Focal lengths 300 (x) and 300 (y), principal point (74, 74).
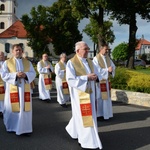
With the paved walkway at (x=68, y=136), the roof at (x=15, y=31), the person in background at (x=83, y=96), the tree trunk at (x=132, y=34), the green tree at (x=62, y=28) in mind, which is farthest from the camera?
the roof at (x=15, y=31)

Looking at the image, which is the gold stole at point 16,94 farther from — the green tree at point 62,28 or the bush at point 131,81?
the green tree at point 62,28

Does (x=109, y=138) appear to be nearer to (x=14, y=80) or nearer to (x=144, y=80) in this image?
(x=14, y=80)

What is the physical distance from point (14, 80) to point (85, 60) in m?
1.85

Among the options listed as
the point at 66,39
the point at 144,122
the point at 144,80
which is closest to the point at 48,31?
the point at 66,39

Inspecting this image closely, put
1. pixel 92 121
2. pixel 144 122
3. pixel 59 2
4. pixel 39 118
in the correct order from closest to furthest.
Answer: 1. pixel 92 121
2. pixel 144 122
3. pixel 39 118
4. pixel 59 2

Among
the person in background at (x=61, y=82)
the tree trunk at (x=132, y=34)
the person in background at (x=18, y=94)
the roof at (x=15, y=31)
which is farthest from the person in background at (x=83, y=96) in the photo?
the roof at (x=15, y=31)

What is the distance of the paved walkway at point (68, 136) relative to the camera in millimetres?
6345

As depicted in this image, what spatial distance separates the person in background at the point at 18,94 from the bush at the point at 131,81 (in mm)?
6458

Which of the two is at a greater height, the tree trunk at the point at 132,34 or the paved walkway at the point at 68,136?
the tree trunk at the point at 132,34

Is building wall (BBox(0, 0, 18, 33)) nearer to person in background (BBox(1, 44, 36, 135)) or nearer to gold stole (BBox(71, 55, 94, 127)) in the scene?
person in background (BBox(1, 44, 36, 135))

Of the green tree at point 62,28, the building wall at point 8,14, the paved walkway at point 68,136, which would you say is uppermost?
the building wall at point 8,14

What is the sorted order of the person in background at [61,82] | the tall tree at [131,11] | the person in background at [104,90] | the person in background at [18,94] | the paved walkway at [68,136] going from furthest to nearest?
the tall tree at [131,11] → the person in background at [61,82] → the person in background at [104,90] → the person in background at [18,94] → the paved walkway at [68,136]

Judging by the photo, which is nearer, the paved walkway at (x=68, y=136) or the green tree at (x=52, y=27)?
the paved walkway at (x=68, y=136)

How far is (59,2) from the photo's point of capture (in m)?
54.2
